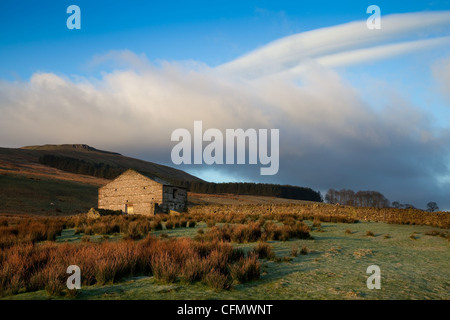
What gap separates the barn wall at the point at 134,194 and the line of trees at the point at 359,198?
55.8m

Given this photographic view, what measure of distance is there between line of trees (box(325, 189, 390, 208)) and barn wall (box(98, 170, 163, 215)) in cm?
5581

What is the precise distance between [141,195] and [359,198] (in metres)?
77.0

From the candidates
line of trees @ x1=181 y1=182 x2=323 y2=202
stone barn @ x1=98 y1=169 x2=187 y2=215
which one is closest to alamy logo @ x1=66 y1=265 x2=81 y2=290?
stone barn @ x1=98 y1=169 x2=187 y2=215

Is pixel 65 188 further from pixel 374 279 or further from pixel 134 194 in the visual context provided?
pixel 374 279

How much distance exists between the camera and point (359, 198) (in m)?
98.2

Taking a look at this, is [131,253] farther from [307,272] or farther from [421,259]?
[421,259]

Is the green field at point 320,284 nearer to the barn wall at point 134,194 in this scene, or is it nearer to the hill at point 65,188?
the barn wall at point 134,194

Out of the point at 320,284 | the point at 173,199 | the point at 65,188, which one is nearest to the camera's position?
the point at 320,284

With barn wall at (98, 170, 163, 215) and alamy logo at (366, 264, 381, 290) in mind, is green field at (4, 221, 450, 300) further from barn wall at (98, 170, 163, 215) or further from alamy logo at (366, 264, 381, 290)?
barn wall at (98, 170, 163, 215)

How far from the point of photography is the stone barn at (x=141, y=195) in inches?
1646

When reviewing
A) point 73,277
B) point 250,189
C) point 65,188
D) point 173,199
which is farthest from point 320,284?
point 250,189

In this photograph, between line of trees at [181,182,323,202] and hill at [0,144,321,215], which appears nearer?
hill at [0,144,321,215]

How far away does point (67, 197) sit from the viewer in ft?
225

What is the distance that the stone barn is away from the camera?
4181 centimetres
